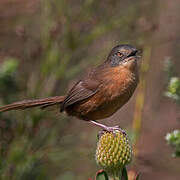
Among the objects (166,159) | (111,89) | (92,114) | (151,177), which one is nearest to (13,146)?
(92,114)

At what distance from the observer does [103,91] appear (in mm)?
3584

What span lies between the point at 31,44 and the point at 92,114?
131cm

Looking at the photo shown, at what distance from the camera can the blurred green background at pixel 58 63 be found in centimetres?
404

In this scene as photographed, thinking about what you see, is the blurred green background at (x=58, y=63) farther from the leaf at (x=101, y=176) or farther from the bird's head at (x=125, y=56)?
the leaf at (x=101, y=176)

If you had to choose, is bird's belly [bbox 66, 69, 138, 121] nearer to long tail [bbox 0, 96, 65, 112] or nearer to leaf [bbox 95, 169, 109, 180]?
long tail [bbox 0, 96, 65, 112]

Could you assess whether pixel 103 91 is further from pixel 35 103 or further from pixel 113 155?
pixel 113 155

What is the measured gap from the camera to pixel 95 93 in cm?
369

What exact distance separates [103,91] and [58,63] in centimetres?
92

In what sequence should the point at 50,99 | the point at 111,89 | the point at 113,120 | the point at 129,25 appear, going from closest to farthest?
the point at 111,89 < the point at 50,99 < the point at 129,25 < the point at 113,120

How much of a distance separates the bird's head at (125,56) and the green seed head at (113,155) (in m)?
1.37

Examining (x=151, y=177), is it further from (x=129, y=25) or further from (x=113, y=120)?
(x=129, y=25)

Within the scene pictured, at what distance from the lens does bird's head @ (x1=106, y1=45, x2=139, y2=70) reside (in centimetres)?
357

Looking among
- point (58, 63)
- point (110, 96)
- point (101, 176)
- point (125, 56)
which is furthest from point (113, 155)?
point (58, 63)

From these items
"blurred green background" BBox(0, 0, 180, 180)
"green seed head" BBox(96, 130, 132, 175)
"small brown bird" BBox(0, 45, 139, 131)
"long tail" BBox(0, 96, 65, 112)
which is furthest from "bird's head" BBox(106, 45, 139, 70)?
"green seed head" BBox(96, 130, 132, 175)
